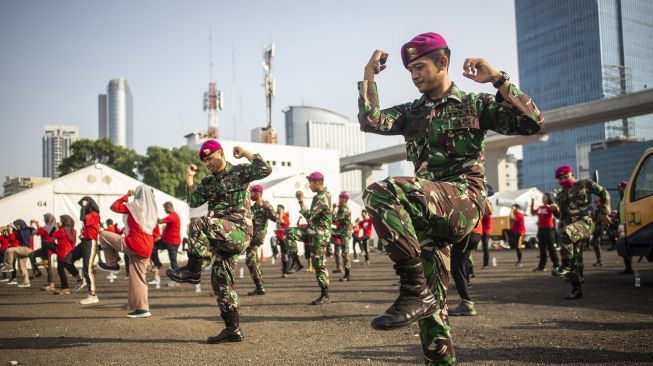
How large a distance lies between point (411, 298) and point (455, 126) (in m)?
1.19

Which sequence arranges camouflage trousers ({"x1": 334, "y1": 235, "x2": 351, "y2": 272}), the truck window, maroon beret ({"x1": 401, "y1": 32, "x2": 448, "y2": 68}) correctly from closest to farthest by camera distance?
maroon beret ({"x1": 401, "y1": 32, "x2": 448, "y2": 68})
the truck window
camouflage trousers ({"x1": 334, "y1": 235, "x2": 351, "y2": 272})

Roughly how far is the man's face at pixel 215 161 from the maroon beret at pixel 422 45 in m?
3.65

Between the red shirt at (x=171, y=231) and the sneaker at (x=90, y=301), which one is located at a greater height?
the red shirt at (x=171, y=231)

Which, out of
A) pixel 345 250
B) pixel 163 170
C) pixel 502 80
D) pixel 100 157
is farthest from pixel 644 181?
pixel 100 157

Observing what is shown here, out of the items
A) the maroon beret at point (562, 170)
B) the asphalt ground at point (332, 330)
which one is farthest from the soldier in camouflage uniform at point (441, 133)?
the maroon beret at point (562, 170)

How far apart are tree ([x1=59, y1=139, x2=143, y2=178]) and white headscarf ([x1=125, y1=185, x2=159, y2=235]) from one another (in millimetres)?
46616

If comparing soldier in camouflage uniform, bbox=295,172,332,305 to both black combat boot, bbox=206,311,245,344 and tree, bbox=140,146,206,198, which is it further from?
tree, bbox=140,146,206,198

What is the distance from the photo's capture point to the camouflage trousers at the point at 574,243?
8.80 m

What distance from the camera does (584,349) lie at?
5312mm

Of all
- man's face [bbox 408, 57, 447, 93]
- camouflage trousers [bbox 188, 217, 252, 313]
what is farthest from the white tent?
man's face [bbox 408, 57, 447, 93]

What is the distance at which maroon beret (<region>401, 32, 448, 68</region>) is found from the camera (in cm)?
334

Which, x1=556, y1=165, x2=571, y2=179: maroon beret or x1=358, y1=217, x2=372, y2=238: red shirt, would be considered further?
x1=358, y1=217, x2=372, y2=238: red shirt

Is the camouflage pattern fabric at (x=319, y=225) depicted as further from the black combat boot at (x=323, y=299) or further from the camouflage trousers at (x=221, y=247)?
the camouflage trousers at (x=221, y=247)

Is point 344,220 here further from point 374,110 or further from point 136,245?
point 374,110
